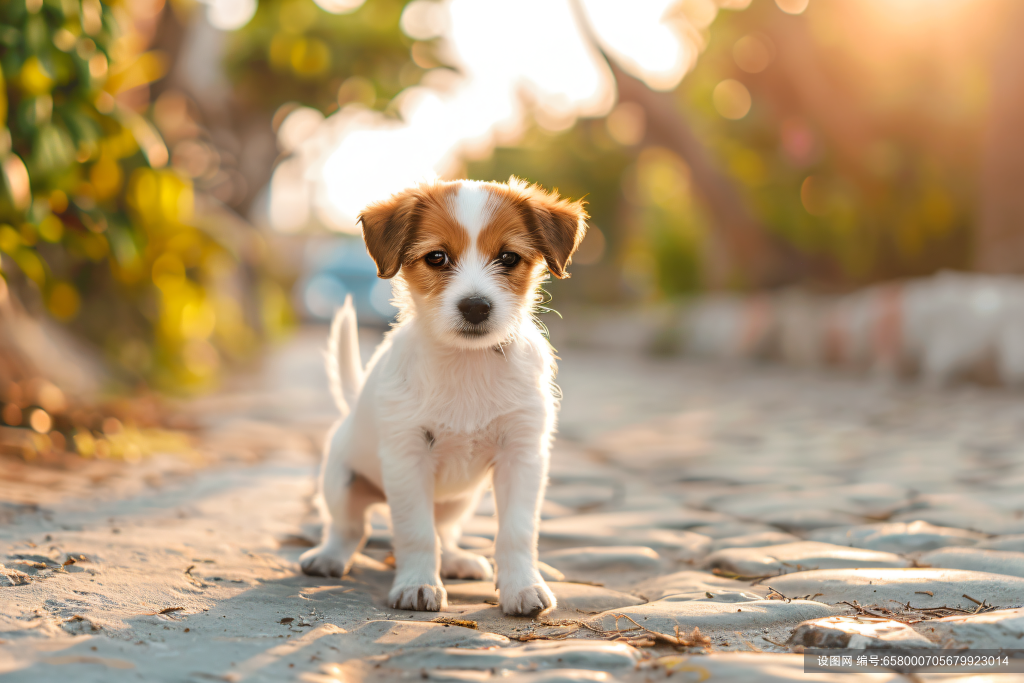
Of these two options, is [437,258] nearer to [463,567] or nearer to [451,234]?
[451,234]

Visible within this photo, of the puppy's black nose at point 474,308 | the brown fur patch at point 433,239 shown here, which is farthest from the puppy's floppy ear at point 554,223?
the puppy's black nose at point 474,308

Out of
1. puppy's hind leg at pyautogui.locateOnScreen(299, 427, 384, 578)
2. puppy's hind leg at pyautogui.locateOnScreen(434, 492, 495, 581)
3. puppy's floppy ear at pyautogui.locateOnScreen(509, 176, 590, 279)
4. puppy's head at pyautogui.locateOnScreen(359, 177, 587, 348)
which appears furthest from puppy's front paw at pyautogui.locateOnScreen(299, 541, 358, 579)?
puppy's floppy ear at pyautogui.locateOnScreen(509, 176, 590, 279)

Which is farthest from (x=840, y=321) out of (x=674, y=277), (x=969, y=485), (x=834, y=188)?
(x=674, y=277)

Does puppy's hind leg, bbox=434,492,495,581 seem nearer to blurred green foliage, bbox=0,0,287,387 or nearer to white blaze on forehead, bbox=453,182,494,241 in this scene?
white blaze on forehead, bbox=453,182,494,241

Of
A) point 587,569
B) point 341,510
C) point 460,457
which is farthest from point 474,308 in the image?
point 587,569

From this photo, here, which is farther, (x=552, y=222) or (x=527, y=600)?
(x=552, y=222)

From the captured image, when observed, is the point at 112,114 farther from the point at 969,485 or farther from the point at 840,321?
the point at 840,321

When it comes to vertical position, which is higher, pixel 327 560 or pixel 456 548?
pixel 456 548
